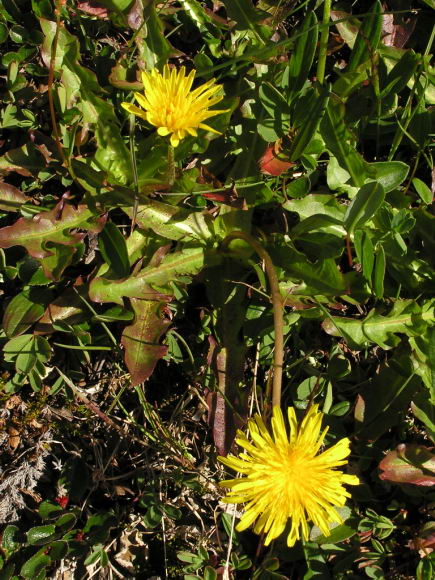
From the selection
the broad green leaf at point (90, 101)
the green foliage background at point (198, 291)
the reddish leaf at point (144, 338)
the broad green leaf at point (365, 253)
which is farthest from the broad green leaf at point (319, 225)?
the broad green leaf at point (90, 101)

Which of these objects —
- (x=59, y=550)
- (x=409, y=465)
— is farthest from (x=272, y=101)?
(x=59, y=550)

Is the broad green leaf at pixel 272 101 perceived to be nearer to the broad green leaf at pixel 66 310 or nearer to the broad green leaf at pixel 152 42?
the broad green leaf at pixel 152 42

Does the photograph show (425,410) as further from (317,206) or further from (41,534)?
(41,534)

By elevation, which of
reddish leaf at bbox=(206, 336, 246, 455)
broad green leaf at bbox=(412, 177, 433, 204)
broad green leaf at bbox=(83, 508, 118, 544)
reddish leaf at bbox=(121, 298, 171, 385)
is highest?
broad green leaf at bbox=(412, 177, 433, 204)

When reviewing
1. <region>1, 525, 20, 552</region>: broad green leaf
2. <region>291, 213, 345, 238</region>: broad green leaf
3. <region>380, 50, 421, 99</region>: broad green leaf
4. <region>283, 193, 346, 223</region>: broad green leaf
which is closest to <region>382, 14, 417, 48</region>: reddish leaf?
<region>380, 50, 421, 99</region>: broad green leaf

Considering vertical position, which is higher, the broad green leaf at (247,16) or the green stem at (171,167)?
the broad green leaf at (247,16)

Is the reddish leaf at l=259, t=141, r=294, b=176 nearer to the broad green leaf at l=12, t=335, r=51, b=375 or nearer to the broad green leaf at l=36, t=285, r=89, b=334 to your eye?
the broad green leaf at l=36, t=285, r=89, b=334
